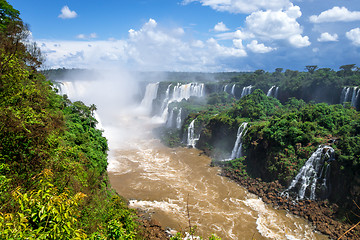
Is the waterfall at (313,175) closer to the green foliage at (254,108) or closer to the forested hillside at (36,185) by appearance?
the green foliage at (254,108)

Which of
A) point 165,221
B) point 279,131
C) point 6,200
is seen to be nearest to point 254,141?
point 279,131

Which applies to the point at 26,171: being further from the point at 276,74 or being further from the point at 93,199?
the point at 276,74

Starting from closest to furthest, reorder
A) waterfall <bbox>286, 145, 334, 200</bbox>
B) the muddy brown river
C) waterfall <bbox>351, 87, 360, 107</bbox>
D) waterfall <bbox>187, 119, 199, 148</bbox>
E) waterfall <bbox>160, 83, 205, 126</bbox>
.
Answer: the muddy brown river → waterfall <bbox>286, 145, 334, 200</bbox> → waterfall <bbox>351, 87, 360, 107</bbox> → waterfall <bbox>187, 119, 199, 148</bbox> → waterfall <bbox>160, 83, 205, 126</bbox>

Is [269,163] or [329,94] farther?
[329,94]

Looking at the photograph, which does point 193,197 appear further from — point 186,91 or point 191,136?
point 186,91

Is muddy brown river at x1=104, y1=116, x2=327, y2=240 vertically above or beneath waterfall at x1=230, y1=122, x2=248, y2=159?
beneath

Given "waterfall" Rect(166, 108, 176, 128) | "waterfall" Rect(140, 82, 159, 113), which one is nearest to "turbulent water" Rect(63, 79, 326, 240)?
"waterfall" Rect(166, 108, 176, 128)

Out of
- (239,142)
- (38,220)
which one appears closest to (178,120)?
(239,142)

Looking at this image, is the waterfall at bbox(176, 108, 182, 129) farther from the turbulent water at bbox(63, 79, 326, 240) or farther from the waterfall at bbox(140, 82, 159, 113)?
the waterfall at bbox(140, 82, 159, 113)
